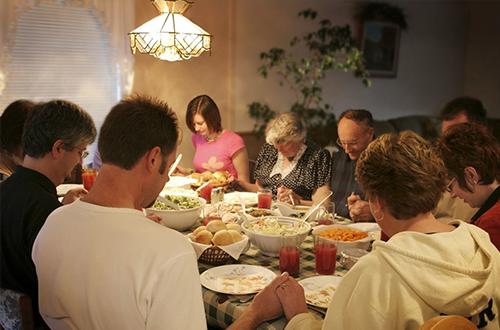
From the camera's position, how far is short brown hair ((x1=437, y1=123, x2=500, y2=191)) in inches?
66.7

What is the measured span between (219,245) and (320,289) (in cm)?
42

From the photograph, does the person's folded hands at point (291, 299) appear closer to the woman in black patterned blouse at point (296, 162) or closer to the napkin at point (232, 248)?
the napkin at point (232, 248)

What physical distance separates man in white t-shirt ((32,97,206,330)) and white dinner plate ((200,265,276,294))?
0.45m

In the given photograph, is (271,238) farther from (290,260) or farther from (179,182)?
(179,182)

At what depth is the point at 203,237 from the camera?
1891 millimetres

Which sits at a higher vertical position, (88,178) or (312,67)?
(312,67)

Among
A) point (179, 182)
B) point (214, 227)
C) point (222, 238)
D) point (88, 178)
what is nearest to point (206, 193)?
point (179, 182)

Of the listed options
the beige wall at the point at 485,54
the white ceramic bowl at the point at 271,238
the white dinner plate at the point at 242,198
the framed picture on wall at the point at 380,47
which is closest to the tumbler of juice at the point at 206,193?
the white dinner plate at the point at 242,198

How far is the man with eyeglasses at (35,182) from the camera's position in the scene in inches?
62.9

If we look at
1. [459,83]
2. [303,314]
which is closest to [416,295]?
[303,314]

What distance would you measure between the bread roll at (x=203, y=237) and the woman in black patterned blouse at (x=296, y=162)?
3.49 feet

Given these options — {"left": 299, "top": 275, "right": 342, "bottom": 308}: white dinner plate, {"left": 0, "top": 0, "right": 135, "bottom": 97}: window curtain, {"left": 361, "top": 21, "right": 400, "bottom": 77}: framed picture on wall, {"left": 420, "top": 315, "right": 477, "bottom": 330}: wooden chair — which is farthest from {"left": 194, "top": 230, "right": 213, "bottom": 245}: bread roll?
{"left": 361, "top": 21, "right": 400, "bottom": 77}: framed picture on wall

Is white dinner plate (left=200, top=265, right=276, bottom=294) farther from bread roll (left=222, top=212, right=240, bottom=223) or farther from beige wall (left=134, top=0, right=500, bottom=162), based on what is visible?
beige wall (left=134, top=0, right=500, bottom=162)

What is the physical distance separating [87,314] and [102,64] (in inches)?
132
